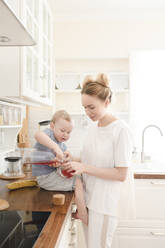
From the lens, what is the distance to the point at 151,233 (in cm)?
231

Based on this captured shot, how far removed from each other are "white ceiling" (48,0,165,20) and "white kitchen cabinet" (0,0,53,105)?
2.05 feet

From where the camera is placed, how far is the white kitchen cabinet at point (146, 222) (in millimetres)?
2305

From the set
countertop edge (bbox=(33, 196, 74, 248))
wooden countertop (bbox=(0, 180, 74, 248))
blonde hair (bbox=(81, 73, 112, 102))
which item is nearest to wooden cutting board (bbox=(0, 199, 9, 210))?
wooden countertop (bbox=(0, 180, 74, 248))

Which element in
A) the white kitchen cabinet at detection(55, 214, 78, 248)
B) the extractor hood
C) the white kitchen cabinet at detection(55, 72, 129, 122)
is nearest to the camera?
the extractor hood

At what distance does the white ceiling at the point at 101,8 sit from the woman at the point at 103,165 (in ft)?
5.43

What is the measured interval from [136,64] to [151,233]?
73.3 inches

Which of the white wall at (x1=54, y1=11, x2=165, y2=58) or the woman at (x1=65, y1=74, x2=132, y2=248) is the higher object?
the white wall at (x1=54, y1=11, x2=165, y2=58)

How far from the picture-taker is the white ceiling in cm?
287

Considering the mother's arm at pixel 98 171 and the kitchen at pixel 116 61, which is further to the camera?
the kitchen at pixel 116 61

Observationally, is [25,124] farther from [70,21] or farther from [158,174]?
[158,174]

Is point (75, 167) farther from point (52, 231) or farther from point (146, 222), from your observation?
point (146, 222)

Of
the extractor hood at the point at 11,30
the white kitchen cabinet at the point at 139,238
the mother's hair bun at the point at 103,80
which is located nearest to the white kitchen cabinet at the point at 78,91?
the white kitchen cabinet at the point at 139,238

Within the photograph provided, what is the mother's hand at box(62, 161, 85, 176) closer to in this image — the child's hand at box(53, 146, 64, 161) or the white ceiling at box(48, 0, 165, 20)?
the child's hand at box(53, 146, 64, 161)

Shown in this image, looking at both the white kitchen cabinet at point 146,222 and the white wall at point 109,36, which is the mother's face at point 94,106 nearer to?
the white kitchen cabinet at point 146,222
